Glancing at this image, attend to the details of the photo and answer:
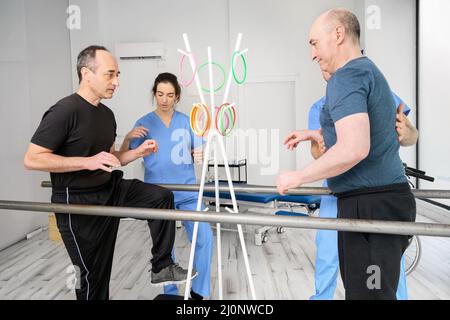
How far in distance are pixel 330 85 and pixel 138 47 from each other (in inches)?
205

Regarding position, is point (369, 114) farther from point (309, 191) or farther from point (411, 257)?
point (411, 257)

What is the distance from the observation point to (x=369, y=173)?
4.62 ft

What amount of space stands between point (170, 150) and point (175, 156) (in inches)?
2.4

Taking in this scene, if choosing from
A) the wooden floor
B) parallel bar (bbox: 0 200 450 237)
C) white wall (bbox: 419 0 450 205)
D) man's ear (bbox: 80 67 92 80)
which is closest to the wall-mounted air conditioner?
the wooden floor

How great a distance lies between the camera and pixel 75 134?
1879 millimetres

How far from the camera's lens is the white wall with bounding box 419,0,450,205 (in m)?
4.48

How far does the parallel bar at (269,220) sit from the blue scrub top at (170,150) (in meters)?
1.09

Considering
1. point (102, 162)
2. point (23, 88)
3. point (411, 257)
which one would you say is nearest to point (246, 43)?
point (23, 88)

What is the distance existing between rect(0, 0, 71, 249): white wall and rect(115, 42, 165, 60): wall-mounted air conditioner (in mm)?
997

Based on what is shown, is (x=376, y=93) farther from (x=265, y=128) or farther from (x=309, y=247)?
(x=265, y=128)

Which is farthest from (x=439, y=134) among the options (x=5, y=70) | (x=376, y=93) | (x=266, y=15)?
(x=5, y=70)

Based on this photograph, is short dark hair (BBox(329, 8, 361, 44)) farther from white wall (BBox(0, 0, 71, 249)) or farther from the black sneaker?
white wall (BBox(0, 0, 71, 249))

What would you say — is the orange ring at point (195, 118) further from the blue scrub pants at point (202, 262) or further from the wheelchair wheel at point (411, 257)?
the wheelchair wheel at point (411, 257)

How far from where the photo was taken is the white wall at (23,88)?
4184 millimetres
